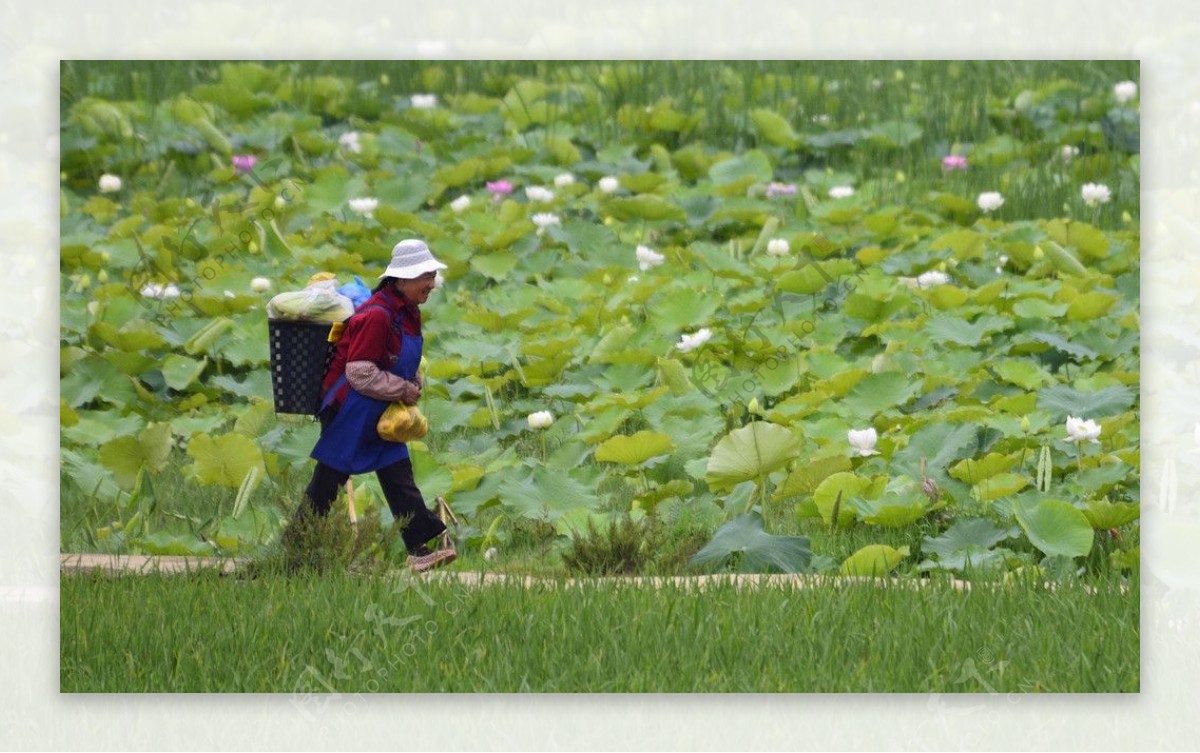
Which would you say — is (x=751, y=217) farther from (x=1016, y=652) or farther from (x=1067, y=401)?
(x=1016, y=652)

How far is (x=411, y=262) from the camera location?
353 centimetres

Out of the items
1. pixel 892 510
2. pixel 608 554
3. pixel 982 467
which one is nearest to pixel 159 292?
pixel 608 554

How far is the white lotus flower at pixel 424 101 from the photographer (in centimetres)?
552

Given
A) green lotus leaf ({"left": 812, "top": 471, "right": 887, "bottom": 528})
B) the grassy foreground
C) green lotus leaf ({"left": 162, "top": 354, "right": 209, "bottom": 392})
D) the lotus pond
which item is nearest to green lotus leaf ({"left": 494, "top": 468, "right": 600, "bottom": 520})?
the lotus pond

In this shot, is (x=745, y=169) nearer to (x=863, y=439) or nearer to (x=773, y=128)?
(x=773, y=128)

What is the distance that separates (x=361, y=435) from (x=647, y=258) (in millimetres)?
1600

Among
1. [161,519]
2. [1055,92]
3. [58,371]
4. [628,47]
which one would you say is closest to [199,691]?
[161,519]

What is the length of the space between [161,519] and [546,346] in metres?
1.02

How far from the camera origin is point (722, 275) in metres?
4.92

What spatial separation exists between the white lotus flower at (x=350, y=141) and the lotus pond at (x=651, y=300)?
1 centimetres

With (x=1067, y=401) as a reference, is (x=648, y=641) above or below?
below

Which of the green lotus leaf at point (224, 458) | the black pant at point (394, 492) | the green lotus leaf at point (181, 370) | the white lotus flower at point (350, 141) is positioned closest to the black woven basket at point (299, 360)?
the black pant at point (394, 492)

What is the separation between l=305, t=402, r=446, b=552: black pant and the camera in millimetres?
3633

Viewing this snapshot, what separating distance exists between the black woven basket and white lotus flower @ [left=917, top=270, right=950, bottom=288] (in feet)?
6.06
